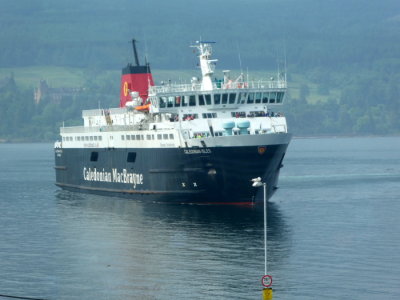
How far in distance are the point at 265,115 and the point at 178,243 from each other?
64.5 ft

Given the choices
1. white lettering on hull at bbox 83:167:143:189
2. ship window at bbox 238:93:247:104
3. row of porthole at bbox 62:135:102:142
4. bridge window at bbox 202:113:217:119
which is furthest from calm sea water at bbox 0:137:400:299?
ship window at bbox 238:93:247:104

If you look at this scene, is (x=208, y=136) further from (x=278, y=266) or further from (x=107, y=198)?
(x=278, y=266)

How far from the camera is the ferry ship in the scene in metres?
72.9

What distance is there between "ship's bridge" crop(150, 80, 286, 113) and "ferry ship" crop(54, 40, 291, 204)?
77mm

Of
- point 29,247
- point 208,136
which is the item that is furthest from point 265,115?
point 29,247

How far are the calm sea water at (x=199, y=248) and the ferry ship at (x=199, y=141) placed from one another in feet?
5.62

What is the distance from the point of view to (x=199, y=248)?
59.6 m

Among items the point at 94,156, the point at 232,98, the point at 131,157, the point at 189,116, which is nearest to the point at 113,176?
the point at 94,156

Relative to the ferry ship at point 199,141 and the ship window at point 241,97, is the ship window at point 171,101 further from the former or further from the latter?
the ship window at point 241,97

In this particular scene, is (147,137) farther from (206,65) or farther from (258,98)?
(258,98)

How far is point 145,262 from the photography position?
56.1 metres

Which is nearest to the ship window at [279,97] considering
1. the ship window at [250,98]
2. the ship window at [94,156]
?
the ship window at [250,98]

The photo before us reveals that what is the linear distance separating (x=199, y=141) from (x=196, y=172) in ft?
8.02

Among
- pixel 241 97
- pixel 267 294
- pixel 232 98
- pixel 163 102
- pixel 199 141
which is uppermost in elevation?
pixel 241 97
